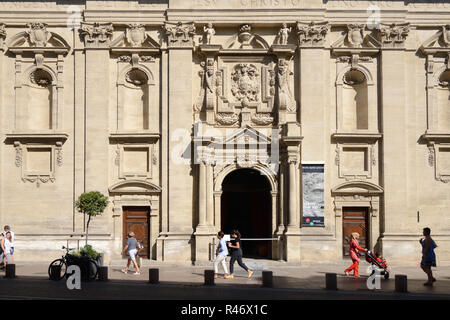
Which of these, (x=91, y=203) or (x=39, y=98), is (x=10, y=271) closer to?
(x=91, y=203)

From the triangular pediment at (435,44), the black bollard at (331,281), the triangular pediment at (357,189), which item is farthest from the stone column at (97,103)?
the triangular pediment at (435,44)

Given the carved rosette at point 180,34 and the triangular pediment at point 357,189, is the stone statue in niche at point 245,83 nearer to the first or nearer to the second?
the carved rosette at point 180,34

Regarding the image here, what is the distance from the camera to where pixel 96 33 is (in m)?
27.6

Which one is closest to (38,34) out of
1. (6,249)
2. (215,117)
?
(215,117)

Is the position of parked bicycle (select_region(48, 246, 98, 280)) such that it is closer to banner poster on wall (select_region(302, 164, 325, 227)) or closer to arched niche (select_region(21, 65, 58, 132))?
arched niche (select_region(21, 65, 58, 132))

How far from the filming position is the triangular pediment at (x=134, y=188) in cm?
2728

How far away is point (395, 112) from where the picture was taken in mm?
27469

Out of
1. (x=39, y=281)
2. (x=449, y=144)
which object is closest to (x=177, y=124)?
(x=39, y=281)

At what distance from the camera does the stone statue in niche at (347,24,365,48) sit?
1097 inches

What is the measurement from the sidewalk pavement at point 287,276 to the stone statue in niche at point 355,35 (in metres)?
10.2

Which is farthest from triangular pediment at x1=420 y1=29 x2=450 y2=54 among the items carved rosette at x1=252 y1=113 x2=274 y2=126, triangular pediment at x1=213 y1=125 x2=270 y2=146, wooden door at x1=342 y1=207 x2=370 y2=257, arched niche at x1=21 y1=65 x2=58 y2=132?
arched niche at x1=21 y1=65 x2=58 y2=132

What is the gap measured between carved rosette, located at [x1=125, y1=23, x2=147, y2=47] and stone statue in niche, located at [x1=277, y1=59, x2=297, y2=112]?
21.5 feet

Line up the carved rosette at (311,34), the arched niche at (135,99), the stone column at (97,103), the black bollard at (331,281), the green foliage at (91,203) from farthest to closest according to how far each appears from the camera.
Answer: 1. the arched niche at (135,99)
2. the carved rosette at (311,34)
3. the stone column at (97,103)
4. the green foliage at (91,203)
5. the black bollard at (331,281)

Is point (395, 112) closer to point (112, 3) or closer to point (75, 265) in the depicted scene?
point (112, 3)
